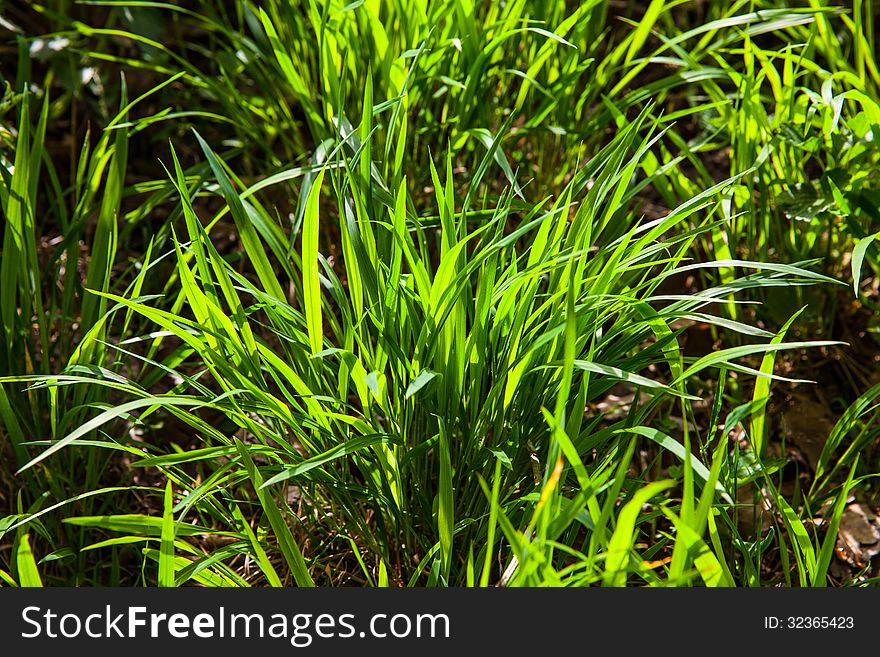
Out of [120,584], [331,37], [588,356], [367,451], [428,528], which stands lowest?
[120,584]

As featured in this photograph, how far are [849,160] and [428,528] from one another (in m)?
0.76

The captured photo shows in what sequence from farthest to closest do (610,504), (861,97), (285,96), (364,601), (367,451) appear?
1. (285,96)
2. (861,97)
3. (367,451)
4. (364,601)
5. (610,504)

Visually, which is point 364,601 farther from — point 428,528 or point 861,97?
point 861,97

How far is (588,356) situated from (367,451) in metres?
0.26

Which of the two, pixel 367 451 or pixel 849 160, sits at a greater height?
pixel 849 160

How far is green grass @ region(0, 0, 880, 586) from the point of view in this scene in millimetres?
890

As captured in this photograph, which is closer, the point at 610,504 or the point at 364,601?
the point at 610,504

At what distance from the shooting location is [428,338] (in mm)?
922

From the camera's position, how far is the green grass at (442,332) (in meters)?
0.89

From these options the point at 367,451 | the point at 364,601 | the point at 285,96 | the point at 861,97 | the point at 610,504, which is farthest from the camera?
the point at 285,96

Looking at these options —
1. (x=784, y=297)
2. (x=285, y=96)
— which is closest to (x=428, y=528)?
(x=784, y=297)

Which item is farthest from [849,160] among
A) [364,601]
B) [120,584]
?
[120,584]

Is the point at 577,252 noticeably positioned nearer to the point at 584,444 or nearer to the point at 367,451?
the point at 584,444

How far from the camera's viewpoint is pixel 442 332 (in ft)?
3.01
